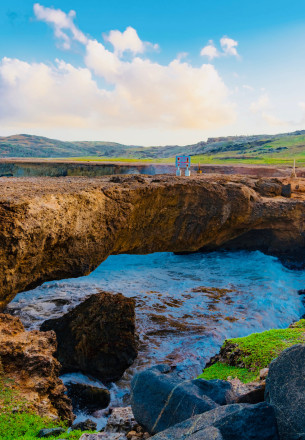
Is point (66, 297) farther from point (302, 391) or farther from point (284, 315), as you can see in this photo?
point (302, 391)

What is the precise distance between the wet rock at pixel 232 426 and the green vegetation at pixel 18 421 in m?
1.77

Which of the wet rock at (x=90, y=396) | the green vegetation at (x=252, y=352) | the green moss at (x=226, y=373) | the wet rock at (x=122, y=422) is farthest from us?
the wet rock at (x=90, y=396)

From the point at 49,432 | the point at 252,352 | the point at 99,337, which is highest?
the point at 49,432

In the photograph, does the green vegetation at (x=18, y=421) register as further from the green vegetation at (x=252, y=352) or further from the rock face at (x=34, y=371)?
the green vegetation at (x=252, y=352)

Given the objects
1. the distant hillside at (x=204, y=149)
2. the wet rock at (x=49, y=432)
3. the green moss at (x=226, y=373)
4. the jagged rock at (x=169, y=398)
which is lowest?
the green moss at (x=226, y=373)

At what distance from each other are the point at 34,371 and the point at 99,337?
144 inches

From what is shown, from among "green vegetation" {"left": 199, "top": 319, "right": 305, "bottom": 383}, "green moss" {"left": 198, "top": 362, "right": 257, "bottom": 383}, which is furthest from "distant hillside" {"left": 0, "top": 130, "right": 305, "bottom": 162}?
"green moss" {"left": 198, "top": 362, "right": 257, "bottom": 383}

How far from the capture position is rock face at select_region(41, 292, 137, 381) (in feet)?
34.4

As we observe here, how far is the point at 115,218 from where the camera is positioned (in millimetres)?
11016

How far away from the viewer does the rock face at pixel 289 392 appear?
14.3ft

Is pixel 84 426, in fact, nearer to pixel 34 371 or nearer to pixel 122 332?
pixel 34 371

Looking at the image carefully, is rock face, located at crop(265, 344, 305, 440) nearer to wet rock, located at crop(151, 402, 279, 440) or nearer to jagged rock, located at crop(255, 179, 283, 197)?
wet rock, located at crop(151, 402, 279, 440)

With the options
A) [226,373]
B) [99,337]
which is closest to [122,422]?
[226,373]

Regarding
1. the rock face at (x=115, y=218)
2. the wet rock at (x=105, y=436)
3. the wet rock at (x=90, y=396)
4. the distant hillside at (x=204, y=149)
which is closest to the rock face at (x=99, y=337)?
the wet rock at (x=90, y=396)
